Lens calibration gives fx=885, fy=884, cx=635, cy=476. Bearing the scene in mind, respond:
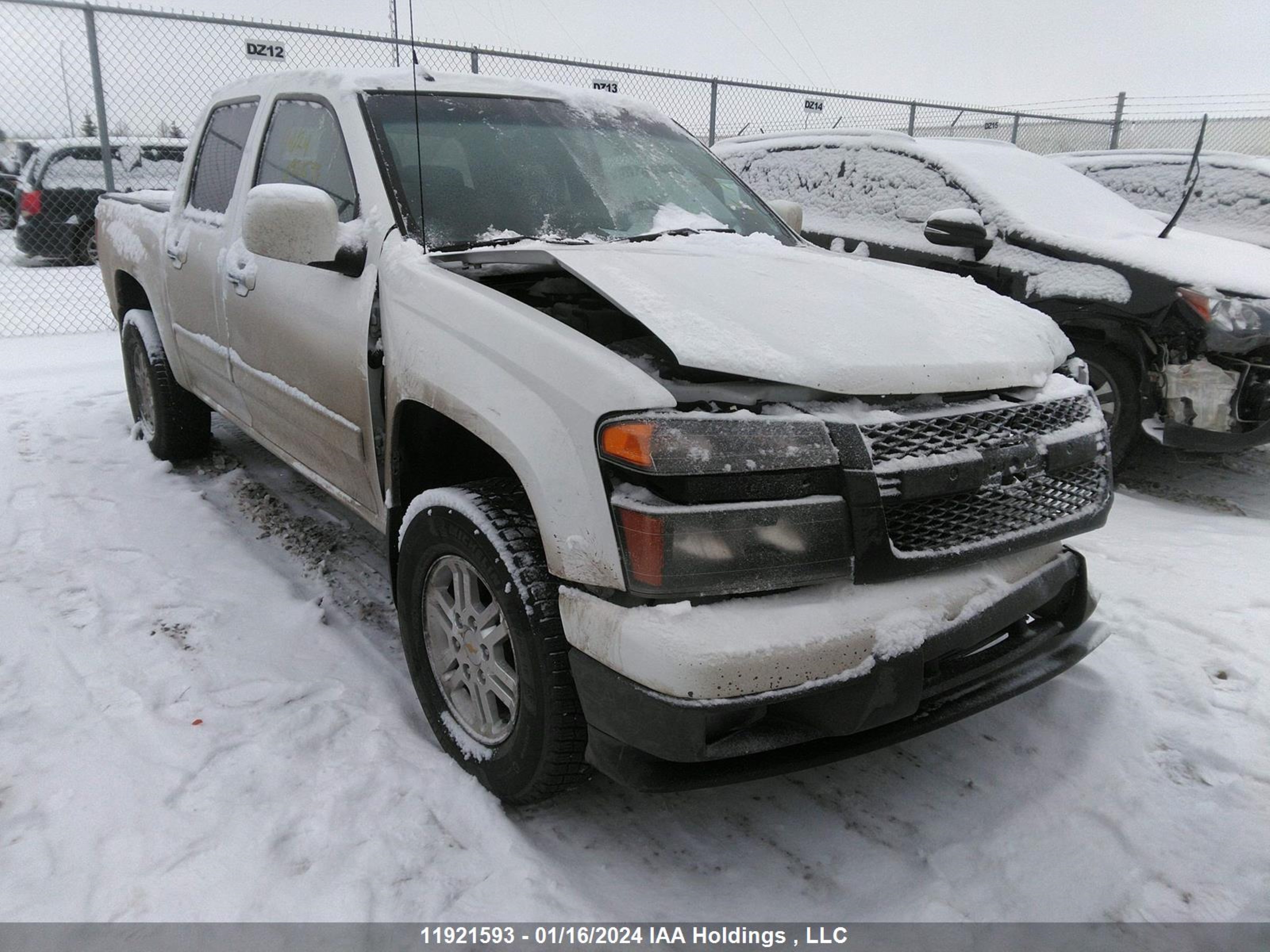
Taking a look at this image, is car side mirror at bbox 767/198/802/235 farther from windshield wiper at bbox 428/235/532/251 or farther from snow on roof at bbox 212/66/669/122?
windshield wiper at bbox 428/235/532/251

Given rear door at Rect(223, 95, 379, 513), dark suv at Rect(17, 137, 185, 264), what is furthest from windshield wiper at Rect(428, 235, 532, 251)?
dark suv at Rect(17, 137, 185, 264)

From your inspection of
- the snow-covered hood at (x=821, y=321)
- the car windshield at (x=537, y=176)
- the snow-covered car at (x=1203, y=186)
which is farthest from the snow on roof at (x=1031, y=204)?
the snow-covered hood at (x=821, y=321)

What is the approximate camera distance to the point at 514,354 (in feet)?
6.63

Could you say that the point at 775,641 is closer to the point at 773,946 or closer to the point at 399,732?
the point at 773,946

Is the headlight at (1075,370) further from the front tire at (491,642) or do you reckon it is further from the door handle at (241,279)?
the door handle at (241,279)

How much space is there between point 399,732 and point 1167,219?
6.06m

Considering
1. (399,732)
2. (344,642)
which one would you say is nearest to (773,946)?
(399,732)

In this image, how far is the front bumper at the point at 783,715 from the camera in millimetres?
1779

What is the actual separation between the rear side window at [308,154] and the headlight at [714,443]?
4.74 ft

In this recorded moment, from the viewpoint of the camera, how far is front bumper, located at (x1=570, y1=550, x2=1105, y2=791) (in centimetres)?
178

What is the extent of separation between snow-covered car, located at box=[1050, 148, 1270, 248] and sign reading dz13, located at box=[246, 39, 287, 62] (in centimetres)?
704

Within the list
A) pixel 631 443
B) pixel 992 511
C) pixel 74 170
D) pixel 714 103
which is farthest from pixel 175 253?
pixel 74 170

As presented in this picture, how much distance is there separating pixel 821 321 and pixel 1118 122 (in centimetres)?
1550

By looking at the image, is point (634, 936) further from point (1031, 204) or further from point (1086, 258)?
point (1031, 204)
